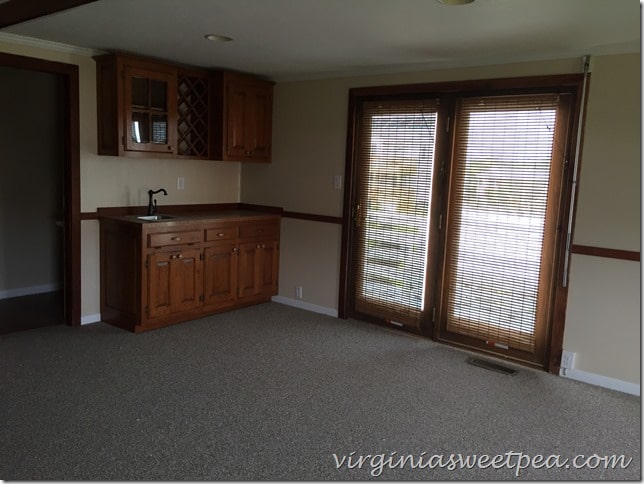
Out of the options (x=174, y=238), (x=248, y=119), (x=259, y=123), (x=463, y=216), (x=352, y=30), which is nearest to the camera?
(x=352, y=30)

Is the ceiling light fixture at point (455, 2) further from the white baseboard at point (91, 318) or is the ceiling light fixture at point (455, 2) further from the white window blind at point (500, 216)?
the white baseboard at point (91, 318)

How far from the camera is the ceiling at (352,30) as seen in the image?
9.56 ft

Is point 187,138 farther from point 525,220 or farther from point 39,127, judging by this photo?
point 525,220

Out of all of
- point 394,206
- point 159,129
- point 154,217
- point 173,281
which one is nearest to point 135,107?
point 159,129

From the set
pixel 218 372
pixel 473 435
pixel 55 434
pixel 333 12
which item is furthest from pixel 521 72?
pixel 55 434


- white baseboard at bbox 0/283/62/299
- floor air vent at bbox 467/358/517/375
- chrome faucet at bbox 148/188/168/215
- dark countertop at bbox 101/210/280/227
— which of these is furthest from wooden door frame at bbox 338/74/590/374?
white baseboard at bbox 0/283/62/299

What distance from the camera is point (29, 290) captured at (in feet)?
17.9

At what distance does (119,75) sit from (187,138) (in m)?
0.84

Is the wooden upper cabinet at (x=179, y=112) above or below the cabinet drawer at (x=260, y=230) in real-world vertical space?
above

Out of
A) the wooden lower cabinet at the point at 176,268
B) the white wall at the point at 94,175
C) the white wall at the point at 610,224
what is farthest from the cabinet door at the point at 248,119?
the white wall at the point at 610,224

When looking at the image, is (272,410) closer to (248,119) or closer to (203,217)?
(203,217)

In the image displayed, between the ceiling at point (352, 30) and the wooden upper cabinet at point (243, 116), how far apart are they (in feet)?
1.32

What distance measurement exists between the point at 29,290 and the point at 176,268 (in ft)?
6.31

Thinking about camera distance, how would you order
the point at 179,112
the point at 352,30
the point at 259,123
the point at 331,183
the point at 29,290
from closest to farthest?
the point at 352,30
the point at 179,112
the point at 331,183
the point at 259,123
the point at 29,290
